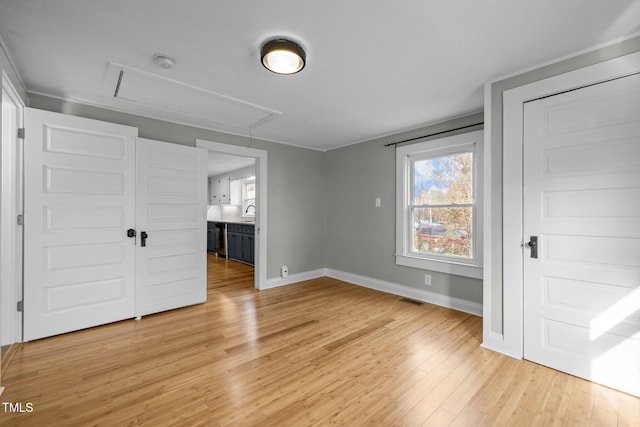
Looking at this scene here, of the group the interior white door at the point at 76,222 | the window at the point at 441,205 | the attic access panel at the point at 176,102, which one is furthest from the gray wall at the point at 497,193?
the interior white door at the point at 76,222

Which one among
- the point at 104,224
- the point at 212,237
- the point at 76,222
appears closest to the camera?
the point at 76,222

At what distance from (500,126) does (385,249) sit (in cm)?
235

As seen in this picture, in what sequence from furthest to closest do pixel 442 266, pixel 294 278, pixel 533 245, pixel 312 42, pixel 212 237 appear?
pixel 212 237 → pixel 294 278 → pixel 442 266 → pixel 533 245 → pixel 312 42

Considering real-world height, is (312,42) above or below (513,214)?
above

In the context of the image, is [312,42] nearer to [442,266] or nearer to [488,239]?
[488,239]

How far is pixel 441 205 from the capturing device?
146 inches

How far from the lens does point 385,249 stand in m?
4.32

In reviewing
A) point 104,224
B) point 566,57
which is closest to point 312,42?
point 566,57

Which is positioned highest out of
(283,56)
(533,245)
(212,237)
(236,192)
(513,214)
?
(283,56)

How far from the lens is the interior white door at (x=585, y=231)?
6.24 ft

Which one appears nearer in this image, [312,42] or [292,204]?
[312,42]

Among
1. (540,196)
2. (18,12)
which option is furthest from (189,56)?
(540,196)

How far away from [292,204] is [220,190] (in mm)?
4833

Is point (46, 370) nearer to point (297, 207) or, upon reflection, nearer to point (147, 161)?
point (147, 161)
